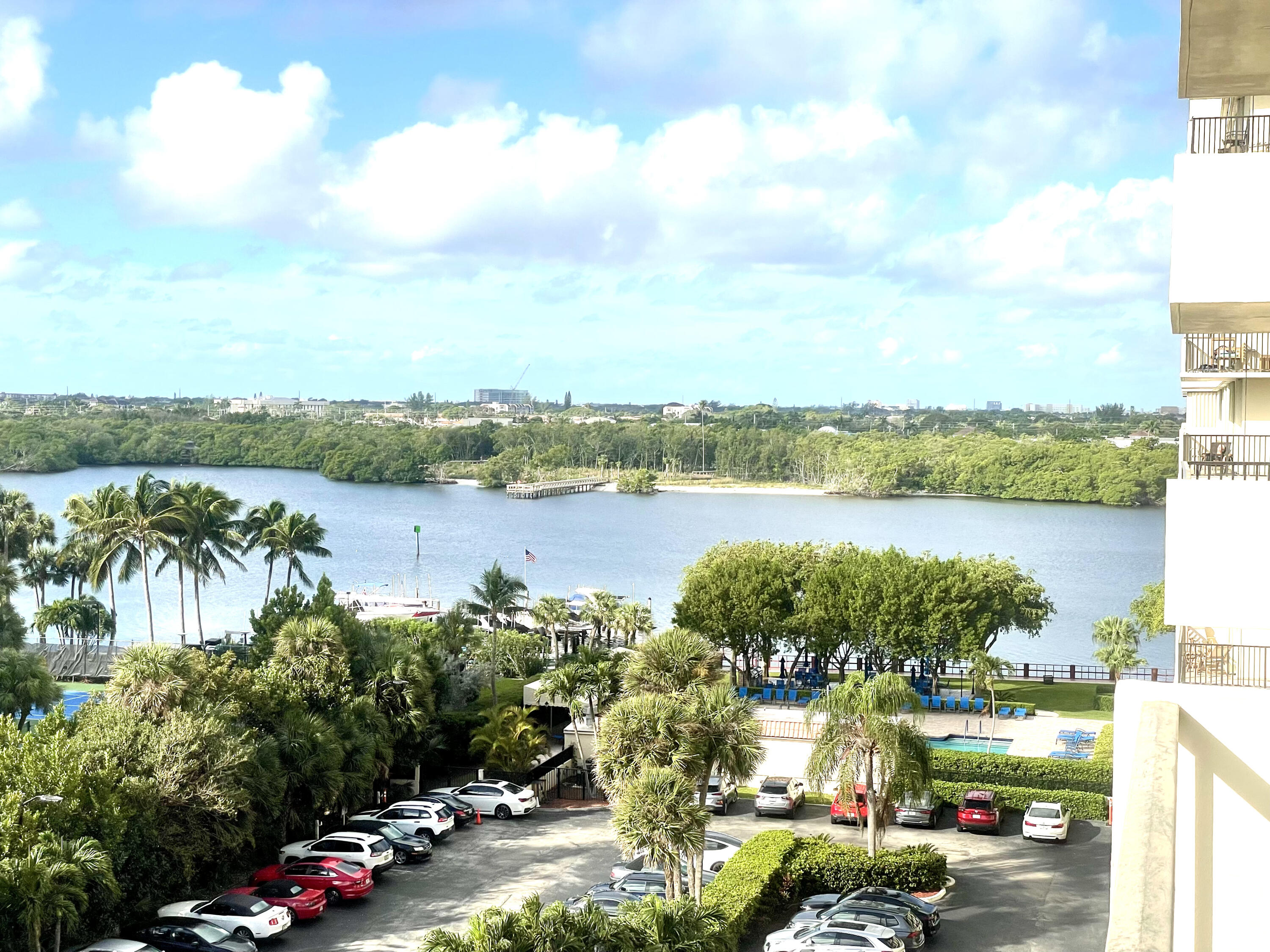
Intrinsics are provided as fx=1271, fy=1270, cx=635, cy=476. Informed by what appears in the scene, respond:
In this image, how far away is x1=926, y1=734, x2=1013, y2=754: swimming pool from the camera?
3366cm

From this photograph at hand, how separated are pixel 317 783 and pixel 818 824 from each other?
10.7 m

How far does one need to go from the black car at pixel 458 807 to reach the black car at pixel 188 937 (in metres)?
7.37

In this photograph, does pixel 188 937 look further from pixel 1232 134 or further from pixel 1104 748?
pixel 1104 748

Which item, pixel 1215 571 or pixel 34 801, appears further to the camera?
pixel 34 801

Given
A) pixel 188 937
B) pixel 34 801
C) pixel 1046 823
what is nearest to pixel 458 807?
pixel 188 937

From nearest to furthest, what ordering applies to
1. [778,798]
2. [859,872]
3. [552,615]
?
[859,872] < [778,798] < [552,615]

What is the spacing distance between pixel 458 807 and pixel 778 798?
7019 mm

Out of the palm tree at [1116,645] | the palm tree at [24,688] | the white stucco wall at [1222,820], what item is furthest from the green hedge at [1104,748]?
the palm tree at [24,688]

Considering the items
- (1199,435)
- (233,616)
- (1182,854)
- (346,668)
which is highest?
(1199,435)

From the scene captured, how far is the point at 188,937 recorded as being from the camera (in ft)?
64.6

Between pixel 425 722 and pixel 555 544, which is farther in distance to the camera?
pixel 555 544

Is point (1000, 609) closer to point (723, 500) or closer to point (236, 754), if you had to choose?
point (236, 754)

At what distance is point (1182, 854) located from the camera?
638cm

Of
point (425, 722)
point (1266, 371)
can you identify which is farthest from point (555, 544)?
point (1266, 371)
